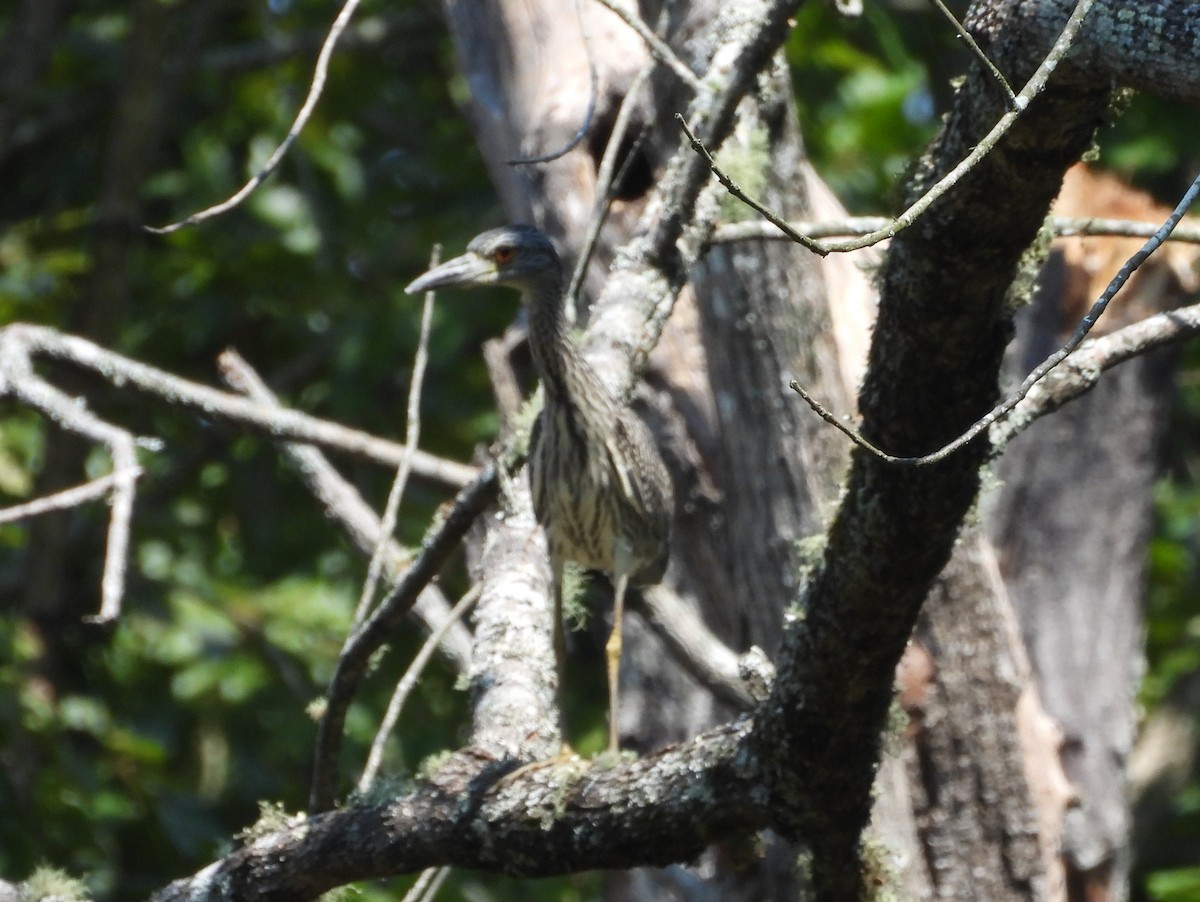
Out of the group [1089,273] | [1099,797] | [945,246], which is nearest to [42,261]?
[1089,273]

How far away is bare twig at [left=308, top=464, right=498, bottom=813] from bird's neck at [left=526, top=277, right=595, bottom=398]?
61 cm

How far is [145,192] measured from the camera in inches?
306

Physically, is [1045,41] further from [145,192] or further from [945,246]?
[145,192]

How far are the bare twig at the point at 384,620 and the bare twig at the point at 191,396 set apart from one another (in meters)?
0.52

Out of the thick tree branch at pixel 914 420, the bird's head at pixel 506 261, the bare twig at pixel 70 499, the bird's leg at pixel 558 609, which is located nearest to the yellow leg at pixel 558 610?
the bird's leg at pixel 558 609

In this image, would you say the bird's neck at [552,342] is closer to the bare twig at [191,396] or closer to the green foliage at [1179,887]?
the bare twig at [191,396]

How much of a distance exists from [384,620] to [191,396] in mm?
1300

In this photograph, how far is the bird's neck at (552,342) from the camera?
4.20 meters

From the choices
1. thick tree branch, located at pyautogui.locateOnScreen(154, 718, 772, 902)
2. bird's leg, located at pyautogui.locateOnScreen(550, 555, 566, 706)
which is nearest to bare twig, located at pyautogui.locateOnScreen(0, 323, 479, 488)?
bird's leg, located at pyautogui.locateOnScreen(550, 555, 566, 706)

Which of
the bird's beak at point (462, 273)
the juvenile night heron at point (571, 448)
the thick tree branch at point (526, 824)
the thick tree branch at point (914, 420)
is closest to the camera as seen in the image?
the thick tree branch at point (914, 420)

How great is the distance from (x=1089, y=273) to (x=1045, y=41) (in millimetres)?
4562

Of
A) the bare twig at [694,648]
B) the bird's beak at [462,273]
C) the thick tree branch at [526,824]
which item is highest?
the bird's beak at [462,273]

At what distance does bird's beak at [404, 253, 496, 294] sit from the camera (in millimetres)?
4127

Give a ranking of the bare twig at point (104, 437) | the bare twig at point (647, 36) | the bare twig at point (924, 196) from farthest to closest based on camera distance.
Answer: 1. the bare twig at point (647, 36)
2. the bare twig at point (104, 437)
3. the bare twig at point (924, 196)
